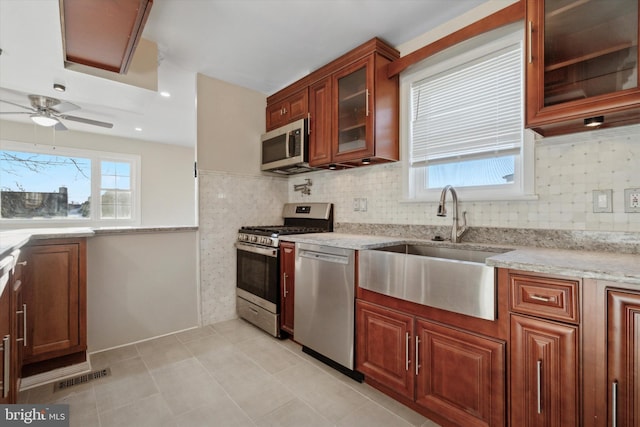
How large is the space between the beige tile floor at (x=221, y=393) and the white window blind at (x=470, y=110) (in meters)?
1.74

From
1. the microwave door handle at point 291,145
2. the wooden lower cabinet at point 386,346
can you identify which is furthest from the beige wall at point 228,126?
the wooden lower cabinet at point 386,346

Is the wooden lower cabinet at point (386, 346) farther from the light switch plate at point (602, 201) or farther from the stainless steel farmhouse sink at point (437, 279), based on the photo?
the light switch plate at point (602, 201)

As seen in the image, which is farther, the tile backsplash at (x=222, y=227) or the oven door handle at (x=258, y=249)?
the tile backsplash at (x=222, y=227)

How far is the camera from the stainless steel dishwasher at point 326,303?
1.94 metres

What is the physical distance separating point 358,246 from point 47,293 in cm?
211

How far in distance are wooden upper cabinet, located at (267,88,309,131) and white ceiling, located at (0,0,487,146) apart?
24 centimetres

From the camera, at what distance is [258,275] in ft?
9.05

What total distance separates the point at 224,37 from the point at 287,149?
41.9 inches

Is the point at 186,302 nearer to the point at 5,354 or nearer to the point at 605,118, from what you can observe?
the point at 5,354

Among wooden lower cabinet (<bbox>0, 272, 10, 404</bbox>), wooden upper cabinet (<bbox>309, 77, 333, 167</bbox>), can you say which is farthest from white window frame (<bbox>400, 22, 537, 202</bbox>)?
wooden lower cabinet (<bbox>0, 272, 10, 404</bbox>)

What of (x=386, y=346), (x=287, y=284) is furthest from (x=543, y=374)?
(x=287, y=284)

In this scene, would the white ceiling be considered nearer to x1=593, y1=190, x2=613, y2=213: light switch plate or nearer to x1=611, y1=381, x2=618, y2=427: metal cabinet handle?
x1=593, y1=190, x2=613, y2=213: light switch plate

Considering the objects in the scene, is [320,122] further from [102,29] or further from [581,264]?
[581,264]

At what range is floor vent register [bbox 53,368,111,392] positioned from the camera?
1.86 m
